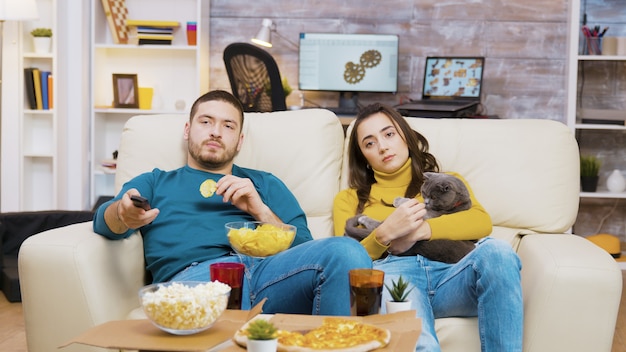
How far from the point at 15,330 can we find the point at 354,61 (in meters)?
2.51

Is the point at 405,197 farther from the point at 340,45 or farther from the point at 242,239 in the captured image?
the point at 340,45

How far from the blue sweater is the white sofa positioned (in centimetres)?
7

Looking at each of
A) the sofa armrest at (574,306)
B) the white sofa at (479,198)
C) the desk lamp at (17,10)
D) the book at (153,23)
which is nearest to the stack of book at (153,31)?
the book at (153,23)

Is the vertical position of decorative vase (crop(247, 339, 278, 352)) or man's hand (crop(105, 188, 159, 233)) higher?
man's hand (crop(105, 188, 159, 233))

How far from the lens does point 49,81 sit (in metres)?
4.80

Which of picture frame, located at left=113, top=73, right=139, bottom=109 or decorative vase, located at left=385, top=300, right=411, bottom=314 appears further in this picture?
picture frame, located at left=113, top=73, right=139, bottom=109

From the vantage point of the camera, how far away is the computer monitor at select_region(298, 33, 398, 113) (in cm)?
486

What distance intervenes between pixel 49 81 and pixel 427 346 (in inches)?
140

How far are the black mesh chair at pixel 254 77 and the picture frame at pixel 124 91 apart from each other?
795mm

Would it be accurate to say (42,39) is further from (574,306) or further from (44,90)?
(574,306)

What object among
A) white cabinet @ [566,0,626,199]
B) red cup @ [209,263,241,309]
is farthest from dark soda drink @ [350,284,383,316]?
white cabinet @ [566,0,626,199]

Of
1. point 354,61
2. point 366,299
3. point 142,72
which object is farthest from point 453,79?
point 366,299

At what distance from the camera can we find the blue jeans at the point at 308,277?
1.88 metres

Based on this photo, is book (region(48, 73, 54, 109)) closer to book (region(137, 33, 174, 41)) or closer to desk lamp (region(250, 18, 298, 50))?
book (region(137, 33, 174, 41))
